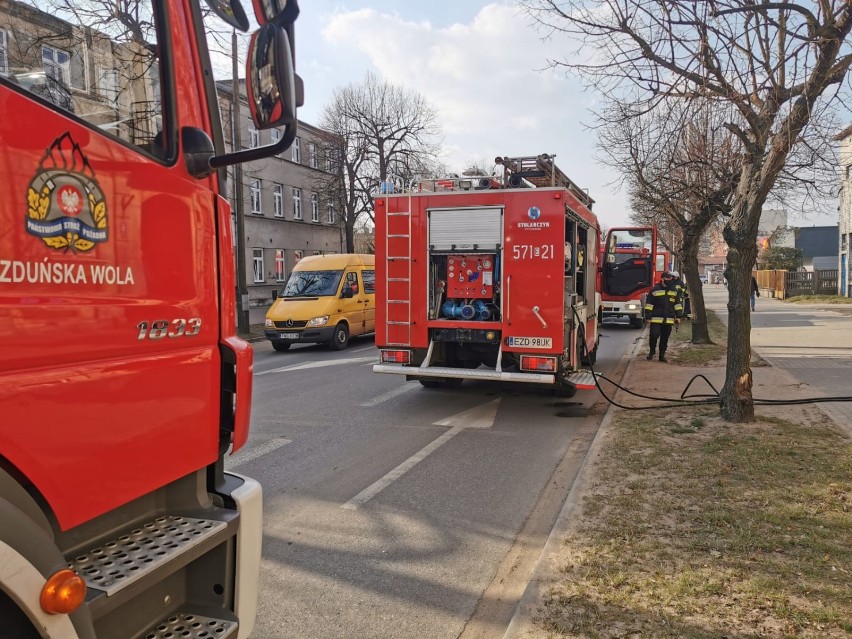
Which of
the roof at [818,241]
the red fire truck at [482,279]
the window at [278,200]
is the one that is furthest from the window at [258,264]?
the roof at [818,241]

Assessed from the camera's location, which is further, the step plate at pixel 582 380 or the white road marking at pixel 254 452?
the step plate at pixel 582 380

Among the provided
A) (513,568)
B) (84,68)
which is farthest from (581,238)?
(84,68)

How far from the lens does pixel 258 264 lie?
31.3m

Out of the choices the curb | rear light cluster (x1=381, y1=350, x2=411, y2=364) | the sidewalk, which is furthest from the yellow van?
the curb

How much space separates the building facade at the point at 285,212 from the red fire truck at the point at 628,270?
15132mm

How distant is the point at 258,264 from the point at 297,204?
555cm

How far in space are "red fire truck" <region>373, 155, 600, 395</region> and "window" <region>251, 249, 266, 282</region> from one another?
23988 millimetres

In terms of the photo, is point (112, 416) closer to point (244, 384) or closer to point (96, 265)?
point (96, 265)

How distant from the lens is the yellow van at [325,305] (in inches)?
582

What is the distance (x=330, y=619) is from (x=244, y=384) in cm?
160

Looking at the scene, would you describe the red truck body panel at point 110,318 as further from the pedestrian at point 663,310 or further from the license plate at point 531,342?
the pedestrian at point 663,310

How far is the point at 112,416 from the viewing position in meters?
1.82

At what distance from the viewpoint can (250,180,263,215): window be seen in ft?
101

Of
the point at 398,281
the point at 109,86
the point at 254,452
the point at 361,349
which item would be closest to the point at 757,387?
the point at 398,281
